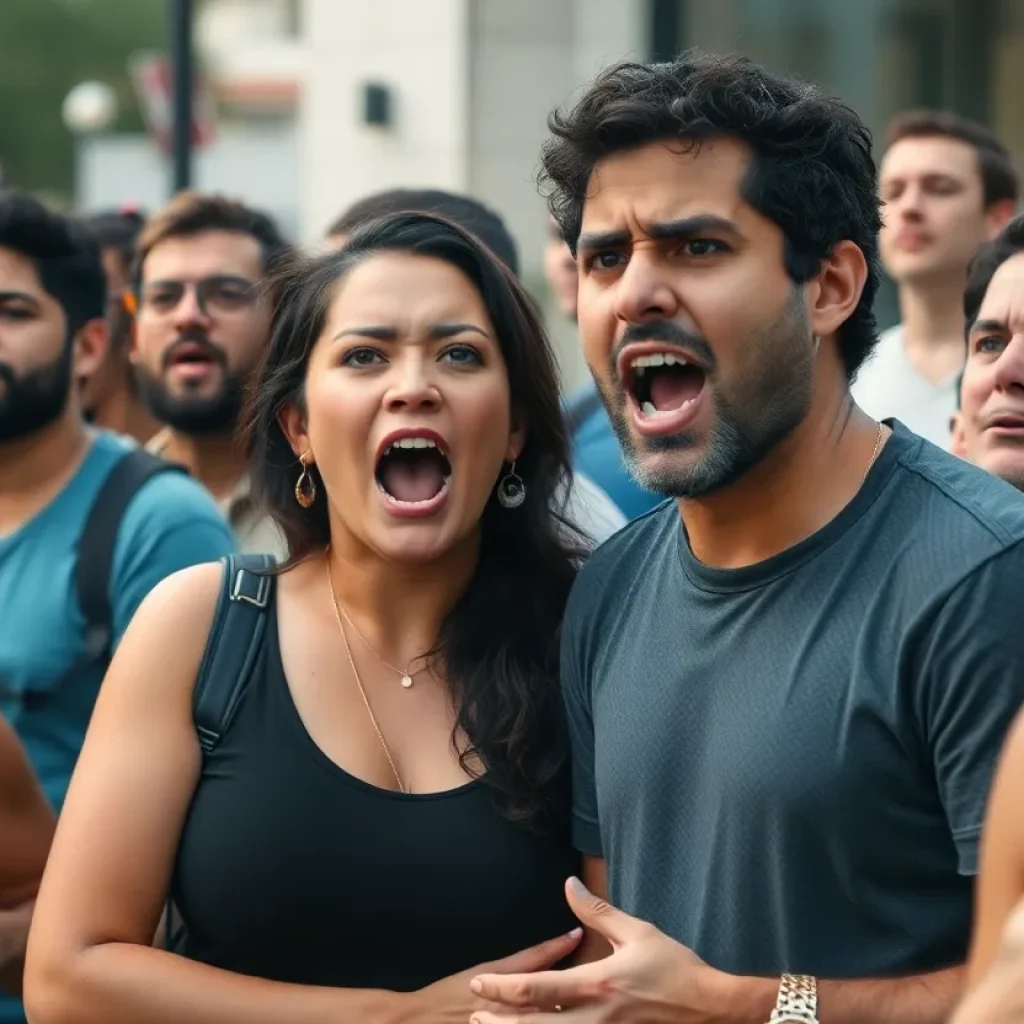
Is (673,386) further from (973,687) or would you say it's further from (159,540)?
(159,540)

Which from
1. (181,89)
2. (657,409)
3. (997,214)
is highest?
(181,89)

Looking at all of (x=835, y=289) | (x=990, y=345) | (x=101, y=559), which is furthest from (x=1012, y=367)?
(x=101, y=559)

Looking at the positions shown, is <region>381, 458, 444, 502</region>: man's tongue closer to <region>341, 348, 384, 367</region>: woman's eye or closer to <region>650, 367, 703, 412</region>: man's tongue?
<region>341, 348, 384, 367</region>: woman's eye

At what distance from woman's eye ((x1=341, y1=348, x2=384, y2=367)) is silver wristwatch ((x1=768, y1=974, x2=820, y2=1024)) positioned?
134 cm

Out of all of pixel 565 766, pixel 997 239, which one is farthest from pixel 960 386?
pixel 565 766

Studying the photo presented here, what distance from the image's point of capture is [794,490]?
3.13 metres

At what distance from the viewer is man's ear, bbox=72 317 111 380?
5.74 metres

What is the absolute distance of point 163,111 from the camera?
14.9 metres

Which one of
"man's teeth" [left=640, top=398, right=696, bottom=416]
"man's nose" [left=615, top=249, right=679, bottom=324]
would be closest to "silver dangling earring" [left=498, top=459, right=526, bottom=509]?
"man's teeth" [left=640, top=398, right=696, bottom=416]

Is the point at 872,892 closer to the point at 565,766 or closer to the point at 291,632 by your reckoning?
the point at 565,766

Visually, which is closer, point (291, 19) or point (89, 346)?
point (89, 346)

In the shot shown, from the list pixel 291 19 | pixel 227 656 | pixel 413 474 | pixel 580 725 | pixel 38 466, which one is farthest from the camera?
pixel 291 19

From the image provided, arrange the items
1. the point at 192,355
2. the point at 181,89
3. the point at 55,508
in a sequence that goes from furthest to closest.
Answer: the point at 181,89, the point at 192,355, the point at 55,508

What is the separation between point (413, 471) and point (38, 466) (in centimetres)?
175
